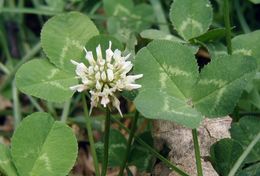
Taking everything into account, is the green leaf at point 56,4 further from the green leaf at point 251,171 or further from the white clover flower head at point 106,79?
the green leaf at point 251,171

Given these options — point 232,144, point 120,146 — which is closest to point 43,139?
point 120,146

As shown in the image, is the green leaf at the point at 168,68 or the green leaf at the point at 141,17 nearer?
the green leaf at the point at 168,68

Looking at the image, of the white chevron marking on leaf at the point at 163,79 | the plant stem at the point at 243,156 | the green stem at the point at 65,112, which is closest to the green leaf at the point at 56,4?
the green stem at the point at 65,112

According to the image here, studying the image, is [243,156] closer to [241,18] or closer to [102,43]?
[102,43]

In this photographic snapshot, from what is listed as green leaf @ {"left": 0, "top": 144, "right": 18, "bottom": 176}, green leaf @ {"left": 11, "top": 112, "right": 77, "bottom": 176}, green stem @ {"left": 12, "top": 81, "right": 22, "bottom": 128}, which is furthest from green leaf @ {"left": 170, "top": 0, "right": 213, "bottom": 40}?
green stem @ {"left": 12, "top": 81, "right": 22, "bottom": 128}

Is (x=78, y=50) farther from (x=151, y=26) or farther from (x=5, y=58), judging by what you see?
(x=5, y=58)

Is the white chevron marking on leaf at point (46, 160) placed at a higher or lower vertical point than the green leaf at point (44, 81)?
lower

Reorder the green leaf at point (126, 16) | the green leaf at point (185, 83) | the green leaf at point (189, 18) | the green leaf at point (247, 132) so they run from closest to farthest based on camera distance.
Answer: the green leaf at point (185, 83), the green leaf at point (247, 132), the green leaf at point (189, 18), the green leaf at point (126, 16)

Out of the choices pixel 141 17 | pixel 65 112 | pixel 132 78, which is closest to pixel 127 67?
pixel 132 78

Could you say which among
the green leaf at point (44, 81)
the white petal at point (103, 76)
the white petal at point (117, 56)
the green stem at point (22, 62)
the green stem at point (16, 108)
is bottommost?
the green stem at point (16, 108)
